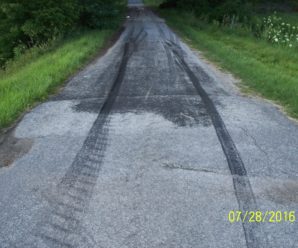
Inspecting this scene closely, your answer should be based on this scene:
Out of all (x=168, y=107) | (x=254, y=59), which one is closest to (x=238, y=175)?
(x=168, y=107)

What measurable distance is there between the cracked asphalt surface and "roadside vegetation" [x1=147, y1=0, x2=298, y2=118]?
0.88 m

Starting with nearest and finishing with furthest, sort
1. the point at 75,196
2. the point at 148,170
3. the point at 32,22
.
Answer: the point at 75,196 < the point at 148,170 < the point at 32,22

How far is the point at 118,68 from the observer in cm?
1147

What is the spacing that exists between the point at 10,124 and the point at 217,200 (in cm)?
414

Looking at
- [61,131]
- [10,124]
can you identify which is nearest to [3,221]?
[61,131]

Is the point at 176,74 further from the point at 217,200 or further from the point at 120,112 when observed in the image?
the point at 217,200

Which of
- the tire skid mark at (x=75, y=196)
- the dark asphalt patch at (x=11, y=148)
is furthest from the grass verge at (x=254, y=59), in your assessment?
the dark asphalt patch at (x=11, y=148)

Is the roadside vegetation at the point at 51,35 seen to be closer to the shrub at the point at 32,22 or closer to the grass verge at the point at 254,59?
the shrub at the point at 32,22

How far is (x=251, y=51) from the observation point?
14.8 meters

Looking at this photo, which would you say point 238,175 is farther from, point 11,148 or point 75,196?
point 11,148

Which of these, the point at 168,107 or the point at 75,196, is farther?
the point at 168,107

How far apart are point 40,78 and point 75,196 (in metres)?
5.83
